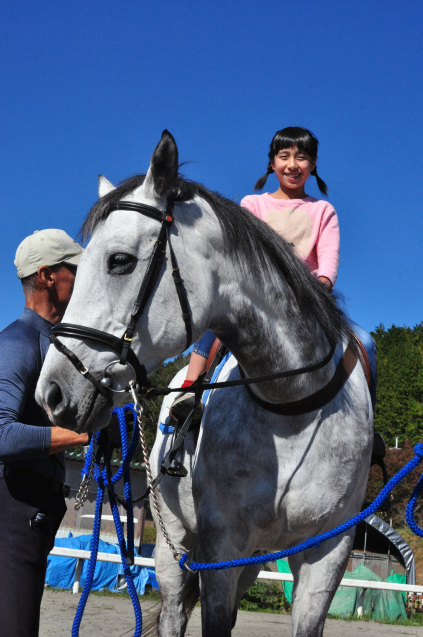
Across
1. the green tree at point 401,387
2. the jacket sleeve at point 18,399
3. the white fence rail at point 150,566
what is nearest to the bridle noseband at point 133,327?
the jacket sleeve at point 18,399

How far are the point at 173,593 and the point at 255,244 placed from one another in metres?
2.50

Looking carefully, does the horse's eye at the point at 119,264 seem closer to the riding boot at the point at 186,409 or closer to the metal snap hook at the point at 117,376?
the metal snap hook at the point at 117,376

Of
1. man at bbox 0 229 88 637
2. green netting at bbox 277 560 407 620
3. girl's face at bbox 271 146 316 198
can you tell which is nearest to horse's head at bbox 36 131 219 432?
man at bbox 0 229 88 637

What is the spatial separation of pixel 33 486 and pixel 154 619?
2.08m

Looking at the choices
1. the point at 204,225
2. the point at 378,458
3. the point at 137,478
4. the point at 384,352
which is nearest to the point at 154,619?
the point at 378,458

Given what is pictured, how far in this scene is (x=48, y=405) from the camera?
2.28m

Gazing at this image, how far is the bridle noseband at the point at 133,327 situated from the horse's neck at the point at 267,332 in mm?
296

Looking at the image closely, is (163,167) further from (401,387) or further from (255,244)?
(401,387)

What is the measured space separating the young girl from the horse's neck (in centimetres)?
55

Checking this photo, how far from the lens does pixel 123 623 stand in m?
7.83

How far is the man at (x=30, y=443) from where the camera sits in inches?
99.8

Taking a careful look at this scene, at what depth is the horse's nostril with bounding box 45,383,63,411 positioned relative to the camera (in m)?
2.26

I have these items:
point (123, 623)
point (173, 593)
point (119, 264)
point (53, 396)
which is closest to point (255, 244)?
point (119, 264)

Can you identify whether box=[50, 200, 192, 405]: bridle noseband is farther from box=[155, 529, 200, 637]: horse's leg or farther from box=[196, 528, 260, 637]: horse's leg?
box=[155, 529, 200, 637]: horse's leg
